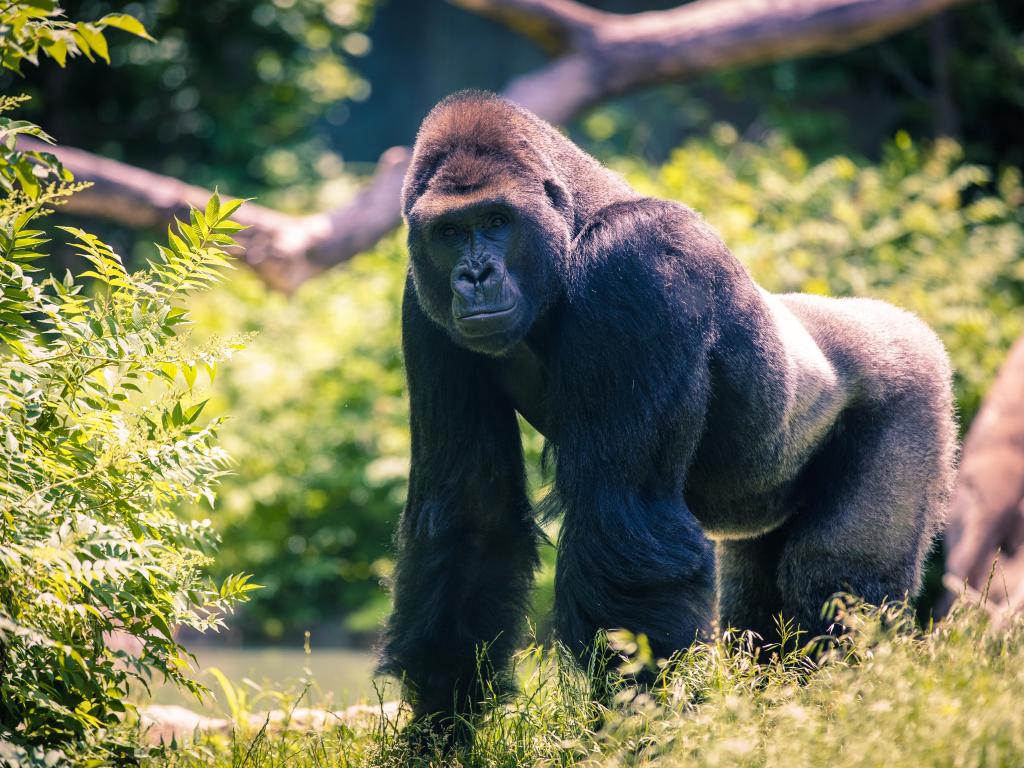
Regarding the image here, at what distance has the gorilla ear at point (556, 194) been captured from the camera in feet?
12.3

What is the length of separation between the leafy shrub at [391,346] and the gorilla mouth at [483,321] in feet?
14.2

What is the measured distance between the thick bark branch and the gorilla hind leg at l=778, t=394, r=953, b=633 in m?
2.44

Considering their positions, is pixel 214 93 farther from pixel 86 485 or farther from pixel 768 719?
pixel 768 719

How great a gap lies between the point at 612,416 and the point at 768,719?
0.96 meters

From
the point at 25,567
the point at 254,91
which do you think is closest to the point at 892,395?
the point at 25,567

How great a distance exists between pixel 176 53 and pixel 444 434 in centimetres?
947

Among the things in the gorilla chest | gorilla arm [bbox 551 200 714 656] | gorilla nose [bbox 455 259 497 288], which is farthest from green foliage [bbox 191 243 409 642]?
gorilla arm [bbox 551 200 714 656]

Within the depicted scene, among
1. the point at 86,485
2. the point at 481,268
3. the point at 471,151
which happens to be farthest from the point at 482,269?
the point at 86,485

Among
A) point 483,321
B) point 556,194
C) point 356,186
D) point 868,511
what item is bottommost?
point 868,511

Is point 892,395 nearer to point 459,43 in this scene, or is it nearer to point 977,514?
point 977,514

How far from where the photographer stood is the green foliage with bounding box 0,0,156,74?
2.75 metres

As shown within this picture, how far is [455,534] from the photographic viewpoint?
3.85m

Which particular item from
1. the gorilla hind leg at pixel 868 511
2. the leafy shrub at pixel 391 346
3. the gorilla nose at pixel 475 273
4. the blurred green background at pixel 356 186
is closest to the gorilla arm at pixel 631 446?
the gorilla nose at pixel 475 273

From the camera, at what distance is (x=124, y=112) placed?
11.8m
